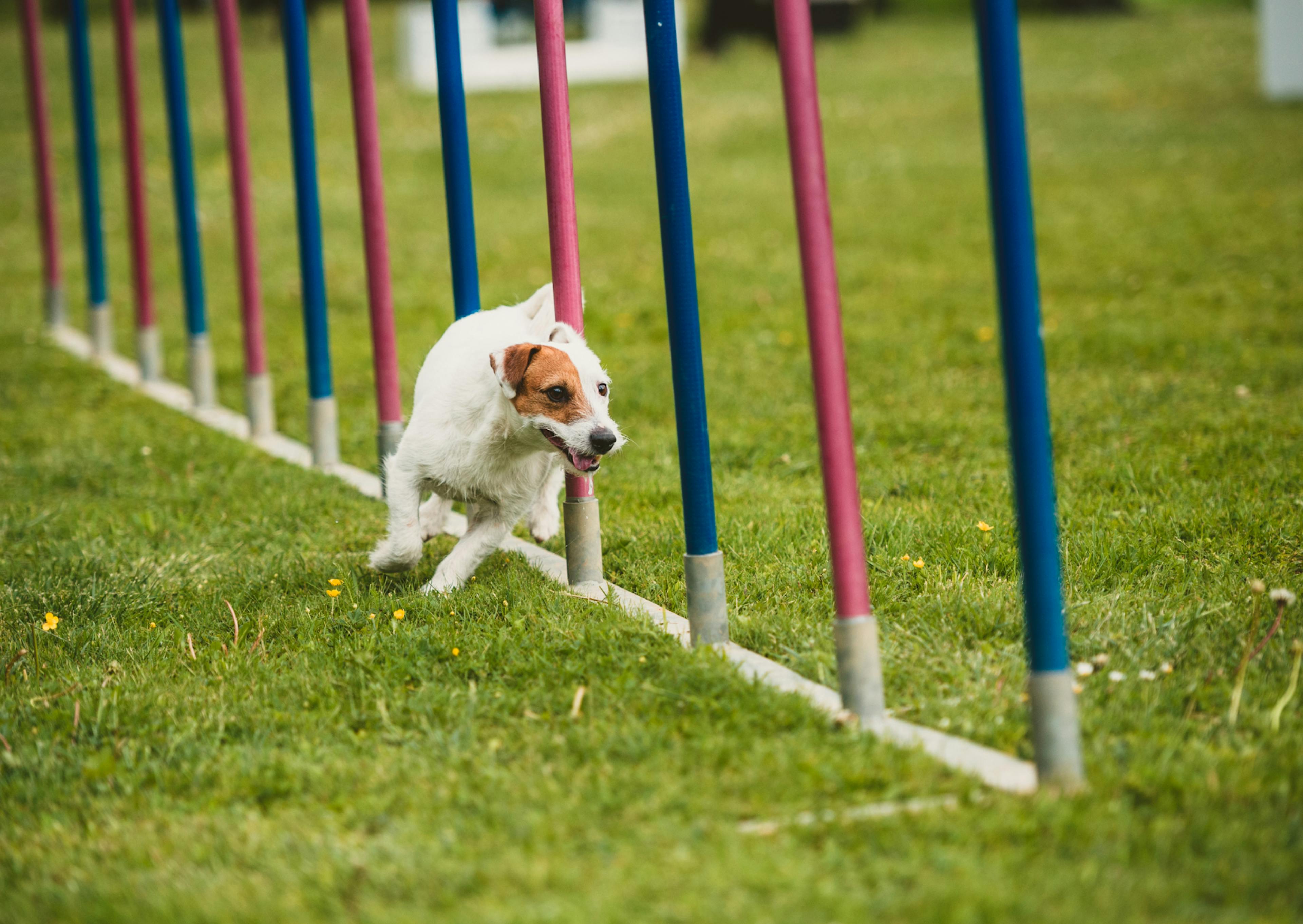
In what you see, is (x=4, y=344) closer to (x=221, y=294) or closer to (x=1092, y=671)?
(x=221, y=294)

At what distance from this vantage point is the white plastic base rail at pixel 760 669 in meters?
2.99

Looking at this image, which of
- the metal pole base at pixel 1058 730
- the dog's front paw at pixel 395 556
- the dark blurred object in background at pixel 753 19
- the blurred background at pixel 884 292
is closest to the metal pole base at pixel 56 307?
the blurred background at pixel 884 292

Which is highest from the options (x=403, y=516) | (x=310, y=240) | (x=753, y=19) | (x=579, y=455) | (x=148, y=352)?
(x=753, y=19)

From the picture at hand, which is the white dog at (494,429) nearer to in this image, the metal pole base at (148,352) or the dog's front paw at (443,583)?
the dog's front paw at (443,583)

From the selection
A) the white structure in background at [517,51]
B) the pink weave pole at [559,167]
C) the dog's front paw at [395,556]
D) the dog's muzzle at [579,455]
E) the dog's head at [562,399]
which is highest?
the white structure in background at [517,51]

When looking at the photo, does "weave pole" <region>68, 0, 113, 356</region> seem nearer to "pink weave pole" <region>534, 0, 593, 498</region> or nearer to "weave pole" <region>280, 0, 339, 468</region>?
"weave pole" <region>280, 0, 339, 468</region>

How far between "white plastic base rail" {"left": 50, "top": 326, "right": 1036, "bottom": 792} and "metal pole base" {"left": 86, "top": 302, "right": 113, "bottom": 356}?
2.63m

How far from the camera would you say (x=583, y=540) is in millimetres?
4336

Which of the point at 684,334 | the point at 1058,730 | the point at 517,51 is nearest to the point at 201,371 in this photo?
the point at 684,334

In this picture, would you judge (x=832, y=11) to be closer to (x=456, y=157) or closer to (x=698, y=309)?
(x=456, y=157)

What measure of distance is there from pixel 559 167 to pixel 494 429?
2.82ft

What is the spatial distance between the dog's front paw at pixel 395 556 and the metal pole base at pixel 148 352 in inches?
185

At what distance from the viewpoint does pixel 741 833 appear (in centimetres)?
271

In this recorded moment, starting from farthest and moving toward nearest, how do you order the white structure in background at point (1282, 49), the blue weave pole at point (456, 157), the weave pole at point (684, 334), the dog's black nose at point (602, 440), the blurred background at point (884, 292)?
1. the white structure in background at point (1282, 49)
2. the blue weave pole at point (456, 157)
3. the blurred background at point (884, 292)
4. the dog's black nose at point (602, 440)
5. the weave pole at point (684, 334)
